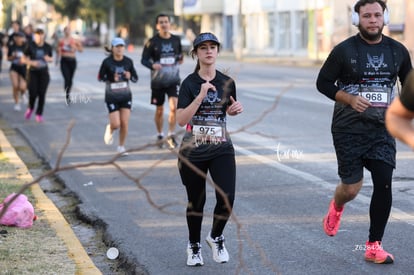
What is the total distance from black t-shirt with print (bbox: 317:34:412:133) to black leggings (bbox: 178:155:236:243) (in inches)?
34.6

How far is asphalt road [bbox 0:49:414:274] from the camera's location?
22.2 ft

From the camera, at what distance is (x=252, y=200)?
9297 mm

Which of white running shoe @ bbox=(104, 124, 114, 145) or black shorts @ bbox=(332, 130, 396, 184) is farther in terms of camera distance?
white running shoe @ bbox=(104, 124, 114, 145)

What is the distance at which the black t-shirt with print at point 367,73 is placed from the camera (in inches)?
256

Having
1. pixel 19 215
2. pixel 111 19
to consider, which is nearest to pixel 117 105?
pixel 19 215

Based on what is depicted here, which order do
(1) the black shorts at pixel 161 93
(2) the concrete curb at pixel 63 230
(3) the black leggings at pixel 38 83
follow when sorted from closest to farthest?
(2) the concrete curb at pixel 63 230 → (1) the black shorts at pixel 161 93 → (3) the black leggings at pixel 38 83

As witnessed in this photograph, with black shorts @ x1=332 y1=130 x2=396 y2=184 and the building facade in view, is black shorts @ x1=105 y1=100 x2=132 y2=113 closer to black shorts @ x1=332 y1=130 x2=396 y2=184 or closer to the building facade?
black shorts @ x1=332 y1=130 x2=396 y2=184

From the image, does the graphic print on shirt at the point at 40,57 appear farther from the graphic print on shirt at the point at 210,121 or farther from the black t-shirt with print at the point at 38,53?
the graphic print on shirt at the point at 210,121

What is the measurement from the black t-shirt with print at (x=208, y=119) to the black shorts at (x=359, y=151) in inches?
31.1

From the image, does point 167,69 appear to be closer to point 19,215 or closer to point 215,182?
point 19,215

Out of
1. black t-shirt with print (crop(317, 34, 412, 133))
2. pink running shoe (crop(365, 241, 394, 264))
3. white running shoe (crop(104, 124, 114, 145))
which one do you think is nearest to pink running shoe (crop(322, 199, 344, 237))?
pink running shoe (crop(365, 241, 394, 264))

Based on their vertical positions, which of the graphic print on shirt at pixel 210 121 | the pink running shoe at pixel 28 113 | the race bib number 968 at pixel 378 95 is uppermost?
the race bib number 968 at pixel 378 95

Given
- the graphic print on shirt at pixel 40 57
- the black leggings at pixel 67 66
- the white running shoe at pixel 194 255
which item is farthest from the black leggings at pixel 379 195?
the black leggings at pixel 67 66

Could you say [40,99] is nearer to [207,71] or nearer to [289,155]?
[289,155]
